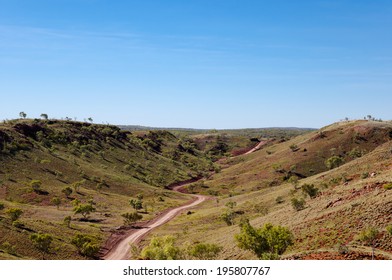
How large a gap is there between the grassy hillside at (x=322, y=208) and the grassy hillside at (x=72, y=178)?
19.3 meters

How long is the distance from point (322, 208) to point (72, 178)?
89.4m

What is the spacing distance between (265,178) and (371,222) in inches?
3616

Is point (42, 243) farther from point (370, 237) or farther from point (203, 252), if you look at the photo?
point (370, 237)

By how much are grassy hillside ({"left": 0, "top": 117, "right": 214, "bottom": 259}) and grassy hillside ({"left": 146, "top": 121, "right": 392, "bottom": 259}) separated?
63.5 feet

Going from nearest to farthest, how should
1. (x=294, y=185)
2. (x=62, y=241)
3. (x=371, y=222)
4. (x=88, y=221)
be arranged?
1. (x=371, y=222)
2. (x=62, y=241)
3. (x=88, y=221)
4. (x=294, y=185)

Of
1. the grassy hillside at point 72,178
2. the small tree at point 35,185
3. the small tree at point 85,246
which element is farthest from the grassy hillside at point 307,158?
the small tree at point 85,246

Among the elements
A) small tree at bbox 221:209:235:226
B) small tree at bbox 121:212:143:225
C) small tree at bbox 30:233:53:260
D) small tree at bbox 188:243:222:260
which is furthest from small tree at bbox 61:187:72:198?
small tree at bbox 188:243:222:260

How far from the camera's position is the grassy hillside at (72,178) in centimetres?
6393

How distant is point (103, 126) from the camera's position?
198 metres

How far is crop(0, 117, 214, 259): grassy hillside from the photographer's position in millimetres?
63928

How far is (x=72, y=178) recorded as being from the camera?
374ft

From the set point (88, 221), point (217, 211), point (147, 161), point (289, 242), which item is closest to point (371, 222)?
point (289, 242)

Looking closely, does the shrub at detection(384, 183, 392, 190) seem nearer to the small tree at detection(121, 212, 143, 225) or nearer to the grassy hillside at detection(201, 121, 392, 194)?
the small tree at detection(121, 212, 143, 225)

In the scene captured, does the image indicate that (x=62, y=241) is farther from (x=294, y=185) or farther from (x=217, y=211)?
(x=294, y=185)
